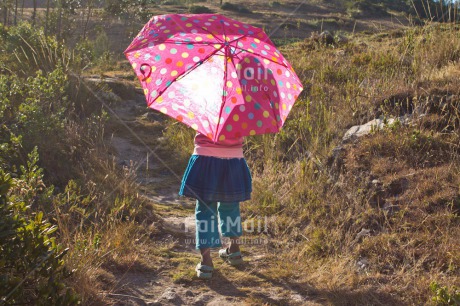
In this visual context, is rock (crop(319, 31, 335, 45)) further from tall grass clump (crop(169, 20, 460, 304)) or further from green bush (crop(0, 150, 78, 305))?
green bush (crop(0, 150, 78, 305))

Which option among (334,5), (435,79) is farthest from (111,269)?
(334,5)

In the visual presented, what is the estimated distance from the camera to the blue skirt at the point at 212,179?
4.35 metres

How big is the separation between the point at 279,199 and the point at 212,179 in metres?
1.63

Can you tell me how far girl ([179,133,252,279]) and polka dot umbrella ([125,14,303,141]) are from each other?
323 mm

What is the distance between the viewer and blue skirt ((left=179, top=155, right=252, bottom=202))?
14.3 feet

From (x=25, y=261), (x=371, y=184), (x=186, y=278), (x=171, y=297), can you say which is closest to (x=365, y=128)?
(x=371, y=184)

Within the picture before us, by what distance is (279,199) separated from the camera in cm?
580

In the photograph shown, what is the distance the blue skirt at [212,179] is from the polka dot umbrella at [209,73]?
36cm

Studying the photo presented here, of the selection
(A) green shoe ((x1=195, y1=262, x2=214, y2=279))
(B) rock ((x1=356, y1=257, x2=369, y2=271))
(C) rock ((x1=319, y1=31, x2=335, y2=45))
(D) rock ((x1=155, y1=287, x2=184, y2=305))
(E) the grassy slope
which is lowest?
(D) rock ((x1=155, y1=287, x2=184, y2=305))

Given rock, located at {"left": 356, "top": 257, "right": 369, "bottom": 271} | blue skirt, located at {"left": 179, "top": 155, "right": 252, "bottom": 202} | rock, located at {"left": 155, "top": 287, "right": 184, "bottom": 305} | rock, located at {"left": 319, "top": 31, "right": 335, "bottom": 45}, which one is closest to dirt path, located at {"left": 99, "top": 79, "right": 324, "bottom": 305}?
rock, located at {"left": 155, "top": 287, "right": 184, "bottom": 305}

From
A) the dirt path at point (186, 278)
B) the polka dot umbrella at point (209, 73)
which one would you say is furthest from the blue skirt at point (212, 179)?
the dirt path at point (186, 278)

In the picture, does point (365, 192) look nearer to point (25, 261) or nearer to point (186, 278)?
point (186, 278)

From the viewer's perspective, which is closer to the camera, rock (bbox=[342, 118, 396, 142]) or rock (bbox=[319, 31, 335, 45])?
rock (bbox=[342, 118, 396, 142])

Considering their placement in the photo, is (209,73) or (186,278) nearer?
(209,73)
